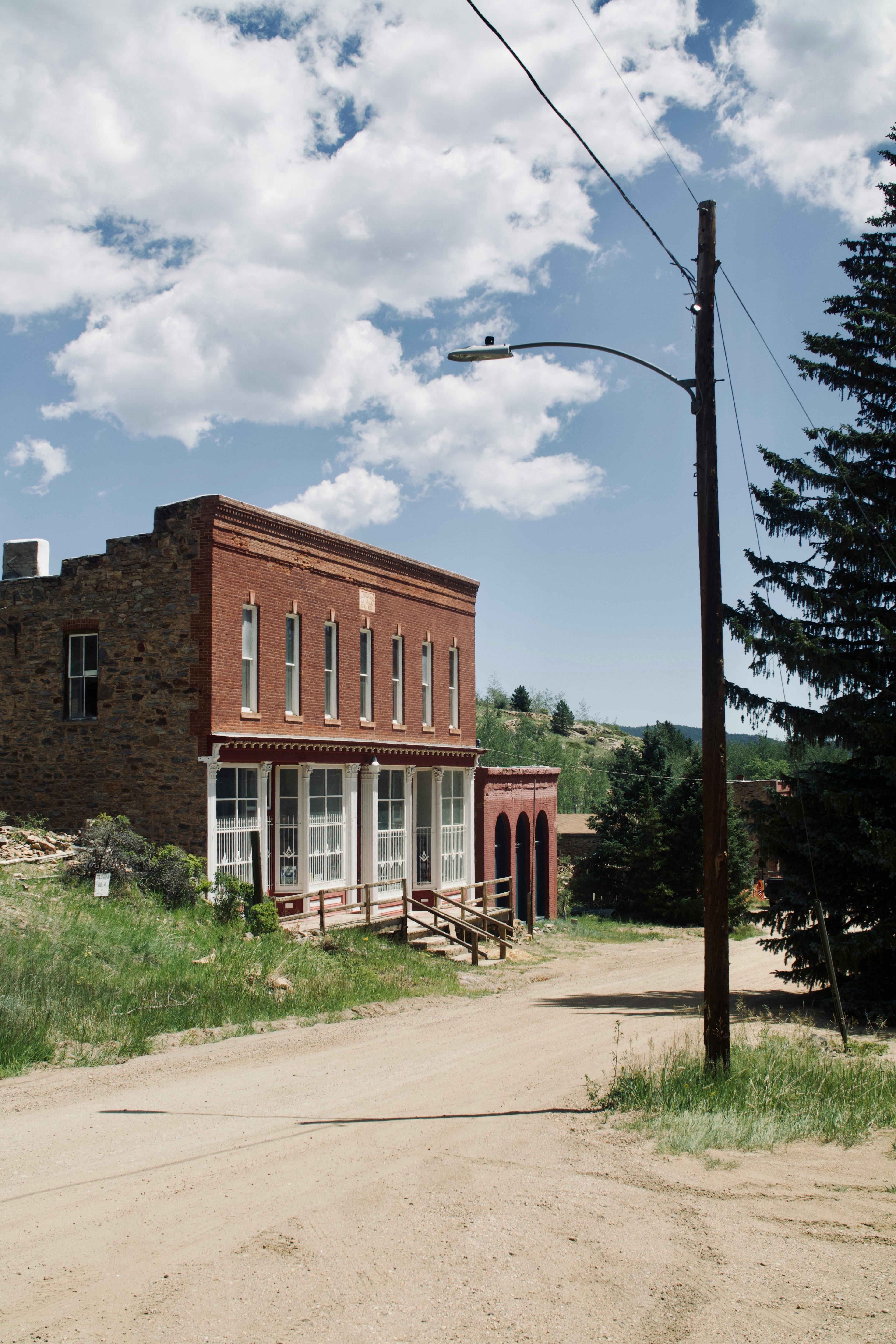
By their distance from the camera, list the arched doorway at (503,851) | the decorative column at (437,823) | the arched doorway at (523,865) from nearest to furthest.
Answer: the decorative column at (437,823)
the arched doorway at (503,851)
the arched doorway at (523,865)

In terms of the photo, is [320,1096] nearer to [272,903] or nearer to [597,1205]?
[597,1205]

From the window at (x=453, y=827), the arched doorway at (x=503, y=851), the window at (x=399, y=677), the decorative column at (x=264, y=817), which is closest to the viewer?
the decorative column at (x=264, y=817)

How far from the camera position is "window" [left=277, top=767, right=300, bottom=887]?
79.0 ft

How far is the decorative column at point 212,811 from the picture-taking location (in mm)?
21531

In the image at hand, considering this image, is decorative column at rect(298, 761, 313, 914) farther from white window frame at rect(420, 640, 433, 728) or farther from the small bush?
white window frame at rect(420, 640, 433, 728)

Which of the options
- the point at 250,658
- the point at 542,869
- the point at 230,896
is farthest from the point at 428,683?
the point at 230,896

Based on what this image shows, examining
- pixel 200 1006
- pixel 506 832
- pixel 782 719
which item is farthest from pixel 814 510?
pixel 506 832

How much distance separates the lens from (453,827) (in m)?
31.9

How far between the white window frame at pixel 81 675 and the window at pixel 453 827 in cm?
1107

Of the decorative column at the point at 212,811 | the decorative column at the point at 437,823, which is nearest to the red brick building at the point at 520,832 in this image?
the decorative column at the point at 437,823

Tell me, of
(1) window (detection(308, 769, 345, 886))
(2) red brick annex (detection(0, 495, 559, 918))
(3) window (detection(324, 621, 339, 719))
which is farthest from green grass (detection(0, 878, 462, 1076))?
(3) window (detection(324, 621, 339, 719))

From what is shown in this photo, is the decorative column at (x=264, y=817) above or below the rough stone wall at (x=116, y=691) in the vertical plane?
below

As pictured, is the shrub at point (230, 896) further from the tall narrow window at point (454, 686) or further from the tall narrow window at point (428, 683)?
the tall narrow window at point (454, 686)

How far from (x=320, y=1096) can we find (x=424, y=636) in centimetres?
2016
